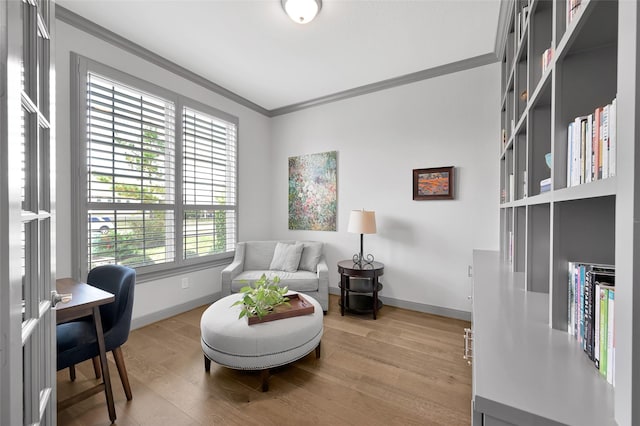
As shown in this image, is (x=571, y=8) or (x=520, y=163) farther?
(x=520, y=163)

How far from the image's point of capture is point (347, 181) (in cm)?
357

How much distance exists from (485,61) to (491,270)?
222cm

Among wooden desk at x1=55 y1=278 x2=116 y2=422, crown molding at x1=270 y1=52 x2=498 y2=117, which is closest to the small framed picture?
crown molding at x1=270 y1=52 x2=498 y2=117

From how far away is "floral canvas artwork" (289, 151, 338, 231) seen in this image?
3.69m

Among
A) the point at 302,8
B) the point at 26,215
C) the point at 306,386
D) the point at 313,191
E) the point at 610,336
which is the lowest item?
the point at 306,386

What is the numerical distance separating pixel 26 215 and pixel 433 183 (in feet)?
10.2

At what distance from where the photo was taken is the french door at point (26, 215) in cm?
54

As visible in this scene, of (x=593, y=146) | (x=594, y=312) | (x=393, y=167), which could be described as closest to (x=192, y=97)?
(x=393, y=167)

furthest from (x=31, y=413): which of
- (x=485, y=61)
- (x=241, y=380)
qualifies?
(x=485, y=61)

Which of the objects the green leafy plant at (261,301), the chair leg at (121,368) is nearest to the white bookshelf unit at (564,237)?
the green leafy plant at (261,301)

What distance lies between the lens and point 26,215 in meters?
0.74

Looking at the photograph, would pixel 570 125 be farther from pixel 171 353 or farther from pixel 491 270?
pixel 171 353

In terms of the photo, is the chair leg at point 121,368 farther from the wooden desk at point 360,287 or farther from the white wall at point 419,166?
the white wall at point 419,166

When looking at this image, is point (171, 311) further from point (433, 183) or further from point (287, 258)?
point (433, 183)
